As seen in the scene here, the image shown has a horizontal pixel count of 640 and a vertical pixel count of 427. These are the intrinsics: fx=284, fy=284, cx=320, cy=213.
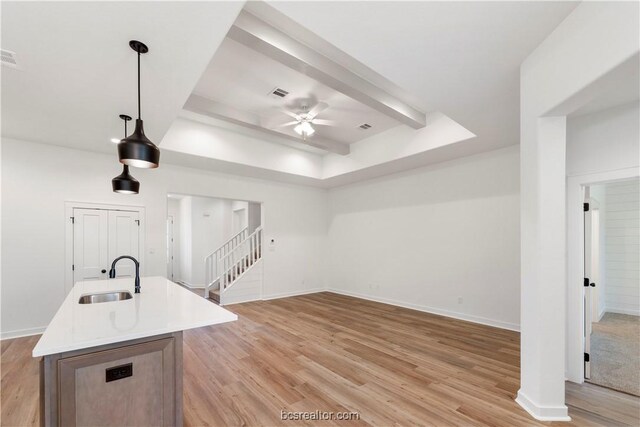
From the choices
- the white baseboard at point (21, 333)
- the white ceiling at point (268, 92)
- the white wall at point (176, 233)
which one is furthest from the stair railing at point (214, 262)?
the white ceiling at point (268, 92)

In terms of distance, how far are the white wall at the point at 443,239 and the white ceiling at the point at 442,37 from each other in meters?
2.16

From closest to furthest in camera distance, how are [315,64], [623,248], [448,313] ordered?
[315,64], [448,313], [623,248]

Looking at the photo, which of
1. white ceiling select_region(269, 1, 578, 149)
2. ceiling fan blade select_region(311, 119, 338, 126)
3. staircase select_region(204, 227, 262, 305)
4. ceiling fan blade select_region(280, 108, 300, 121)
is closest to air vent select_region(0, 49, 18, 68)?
white ceiling select_region(269, 1, 578, 149)

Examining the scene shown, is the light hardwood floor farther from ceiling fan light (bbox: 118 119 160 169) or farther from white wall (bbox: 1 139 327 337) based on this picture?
ceiling fan light (bbox: 118 119 160 169)

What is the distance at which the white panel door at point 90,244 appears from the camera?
4699 millimetres

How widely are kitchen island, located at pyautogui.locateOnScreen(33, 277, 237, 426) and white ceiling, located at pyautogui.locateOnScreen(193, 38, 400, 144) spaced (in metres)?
2.78

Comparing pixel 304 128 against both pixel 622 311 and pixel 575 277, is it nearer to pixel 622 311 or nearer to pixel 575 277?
pixel 575 277

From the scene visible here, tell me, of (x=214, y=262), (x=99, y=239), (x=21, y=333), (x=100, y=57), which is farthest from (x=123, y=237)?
(x=100, y=57)

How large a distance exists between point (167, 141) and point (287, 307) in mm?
3913

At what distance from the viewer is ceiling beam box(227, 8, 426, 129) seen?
2.63 metres

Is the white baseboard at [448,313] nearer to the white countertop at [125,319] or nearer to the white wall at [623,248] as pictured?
the white wall at [623,248]

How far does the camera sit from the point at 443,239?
546 cm

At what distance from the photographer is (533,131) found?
2475 millimetres

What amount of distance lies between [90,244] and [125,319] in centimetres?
392
